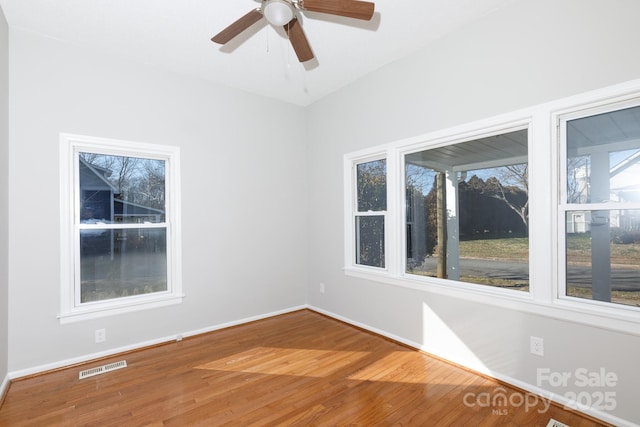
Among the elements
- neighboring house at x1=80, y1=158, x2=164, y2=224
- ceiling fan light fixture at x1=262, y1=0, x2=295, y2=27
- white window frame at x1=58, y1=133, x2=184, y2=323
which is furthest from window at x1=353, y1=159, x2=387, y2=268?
neighboring house at x1=80, y1=158, x2=164, y2=224

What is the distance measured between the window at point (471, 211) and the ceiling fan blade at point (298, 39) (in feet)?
4.92

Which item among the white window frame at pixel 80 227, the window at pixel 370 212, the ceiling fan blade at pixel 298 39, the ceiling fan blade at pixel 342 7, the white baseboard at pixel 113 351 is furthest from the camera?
the window at pixel 370 212

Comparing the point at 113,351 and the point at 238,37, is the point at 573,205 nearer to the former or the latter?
the point at 238,37

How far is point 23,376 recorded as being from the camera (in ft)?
8.65

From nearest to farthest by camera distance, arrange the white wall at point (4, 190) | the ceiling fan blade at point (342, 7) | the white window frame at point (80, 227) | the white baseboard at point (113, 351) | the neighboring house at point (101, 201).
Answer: the ceiling fan blade at point (342, 7), the white wall at point (4, 190), the white baseboard at point (113, 351), the white window frame at point (80, 227), the neighboring house at point (101, 201)

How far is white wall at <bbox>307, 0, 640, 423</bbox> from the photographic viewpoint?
78.7 inches

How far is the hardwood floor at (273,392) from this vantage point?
2.09 metres

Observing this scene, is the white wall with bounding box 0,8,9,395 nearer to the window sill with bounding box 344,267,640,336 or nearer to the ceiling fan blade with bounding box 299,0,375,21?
the ceiling fan blade with bounding box 299,0,375,21

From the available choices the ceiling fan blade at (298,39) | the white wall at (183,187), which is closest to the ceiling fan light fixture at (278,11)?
the ceiling fan blade at (298,39)

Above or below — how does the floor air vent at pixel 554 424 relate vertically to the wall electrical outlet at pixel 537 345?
below

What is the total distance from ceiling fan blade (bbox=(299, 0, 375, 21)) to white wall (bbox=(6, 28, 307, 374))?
2.15m

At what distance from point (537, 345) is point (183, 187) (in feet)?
11.7

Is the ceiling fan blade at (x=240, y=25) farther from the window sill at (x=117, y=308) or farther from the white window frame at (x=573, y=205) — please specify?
the window sill at (x=117, y=308)

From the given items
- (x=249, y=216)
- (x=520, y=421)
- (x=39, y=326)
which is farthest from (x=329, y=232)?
(x=39, y=326)
